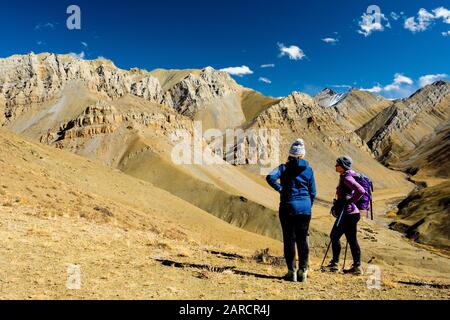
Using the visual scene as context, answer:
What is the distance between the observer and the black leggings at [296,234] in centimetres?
948

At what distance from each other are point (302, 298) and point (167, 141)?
78130mm

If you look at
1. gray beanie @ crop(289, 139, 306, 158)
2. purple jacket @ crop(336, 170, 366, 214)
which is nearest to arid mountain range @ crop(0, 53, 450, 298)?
purple jacket @ crop(336, 170, 366, 214)

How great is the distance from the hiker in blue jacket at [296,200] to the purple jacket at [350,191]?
1968 mm

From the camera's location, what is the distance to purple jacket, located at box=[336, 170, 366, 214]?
1106 cm

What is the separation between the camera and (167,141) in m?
84.9

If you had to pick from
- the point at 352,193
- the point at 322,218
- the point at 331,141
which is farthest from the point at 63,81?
the point at 352,193

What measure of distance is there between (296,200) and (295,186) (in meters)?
0.30

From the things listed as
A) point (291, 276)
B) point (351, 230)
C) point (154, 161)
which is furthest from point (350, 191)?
point (154, 161)

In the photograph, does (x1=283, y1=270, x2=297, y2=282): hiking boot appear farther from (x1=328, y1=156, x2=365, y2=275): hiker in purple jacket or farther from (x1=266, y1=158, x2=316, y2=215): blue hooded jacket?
(x1=328, y1=156, x2=365, y2=275): hiker in purple jacket

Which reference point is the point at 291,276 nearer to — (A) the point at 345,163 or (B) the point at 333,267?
(B) the point at 333,267

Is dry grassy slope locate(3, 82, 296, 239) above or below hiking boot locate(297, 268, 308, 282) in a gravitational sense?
above

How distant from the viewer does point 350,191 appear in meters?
11.3

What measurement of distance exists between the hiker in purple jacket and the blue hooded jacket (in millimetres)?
2002
